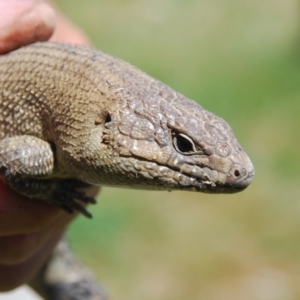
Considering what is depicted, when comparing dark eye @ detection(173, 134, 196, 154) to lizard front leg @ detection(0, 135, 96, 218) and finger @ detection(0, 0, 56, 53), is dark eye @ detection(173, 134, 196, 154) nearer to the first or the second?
lizard front leg @ detection(0, 135, 96, 218)

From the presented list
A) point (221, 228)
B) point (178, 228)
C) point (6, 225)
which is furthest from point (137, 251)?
point (6, 225)

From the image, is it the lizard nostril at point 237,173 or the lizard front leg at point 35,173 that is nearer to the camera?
the lizard nostril at point 237,173

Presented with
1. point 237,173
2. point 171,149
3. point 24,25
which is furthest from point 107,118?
point 24,25

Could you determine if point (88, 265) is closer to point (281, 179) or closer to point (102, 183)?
point (281, 179)

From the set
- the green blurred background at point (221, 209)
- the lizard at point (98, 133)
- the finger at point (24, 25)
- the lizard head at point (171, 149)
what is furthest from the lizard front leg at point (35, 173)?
the green blurred background at point (221, 209)

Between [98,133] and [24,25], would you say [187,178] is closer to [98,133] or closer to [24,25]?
[98,133]

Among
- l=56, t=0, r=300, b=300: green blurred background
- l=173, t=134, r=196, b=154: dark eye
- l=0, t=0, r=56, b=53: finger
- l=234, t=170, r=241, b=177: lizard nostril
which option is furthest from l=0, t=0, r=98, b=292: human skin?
l=56, t=0, r=300, b=300: green blurred background

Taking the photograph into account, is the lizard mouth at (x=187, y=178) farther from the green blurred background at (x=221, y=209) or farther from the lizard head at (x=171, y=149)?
the green blurred background at (x=221, y=209)

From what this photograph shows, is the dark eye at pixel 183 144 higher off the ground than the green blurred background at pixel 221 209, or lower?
higher
